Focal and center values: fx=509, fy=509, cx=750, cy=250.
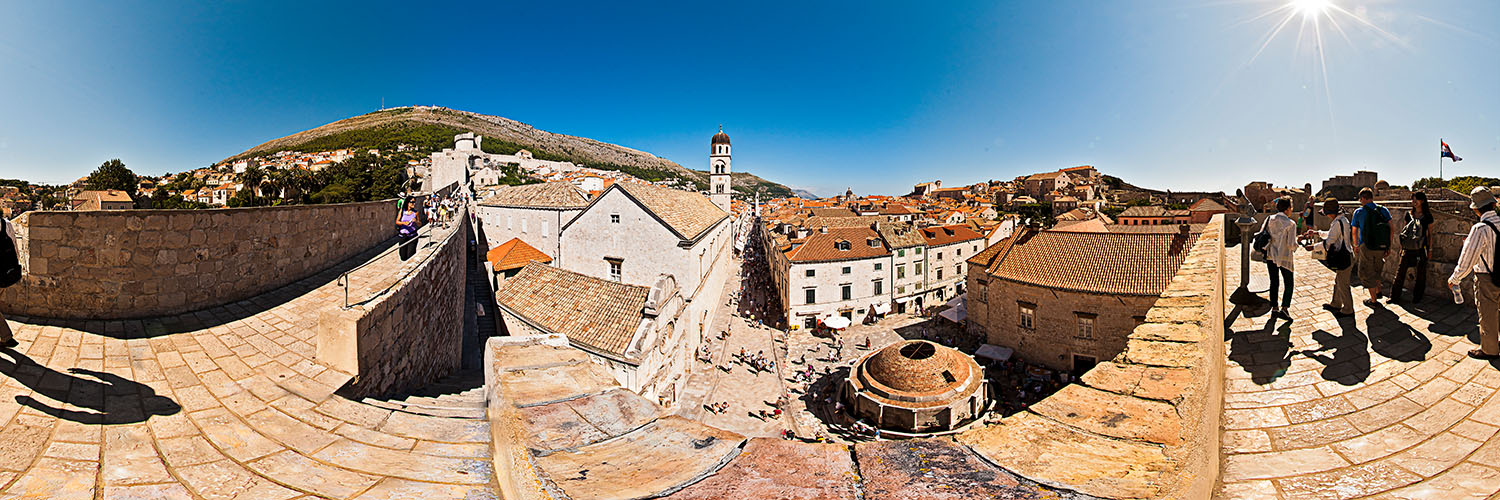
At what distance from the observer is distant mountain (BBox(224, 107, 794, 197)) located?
10838 centimetres

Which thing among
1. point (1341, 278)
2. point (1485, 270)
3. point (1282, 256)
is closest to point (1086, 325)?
point (1282, 256)

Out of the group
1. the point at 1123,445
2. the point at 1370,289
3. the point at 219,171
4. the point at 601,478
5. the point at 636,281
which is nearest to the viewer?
the point at 601,478

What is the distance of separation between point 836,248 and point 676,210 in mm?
10954

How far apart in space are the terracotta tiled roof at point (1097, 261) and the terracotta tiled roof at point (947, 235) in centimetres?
1320

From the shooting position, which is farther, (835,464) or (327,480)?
(327,480)

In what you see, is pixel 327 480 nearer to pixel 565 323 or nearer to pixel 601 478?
pixel 601 478

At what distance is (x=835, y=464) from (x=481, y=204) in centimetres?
3620

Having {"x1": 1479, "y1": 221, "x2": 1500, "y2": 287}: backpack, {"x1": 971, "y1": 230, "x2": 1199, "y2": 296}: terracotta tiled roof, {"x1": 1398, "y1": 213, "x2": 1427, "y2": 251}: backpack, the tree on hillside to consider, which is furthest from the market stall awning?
the tree on hillside

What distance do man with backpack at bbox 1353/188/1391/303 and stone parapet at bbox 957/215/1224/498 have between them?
11.4 ft

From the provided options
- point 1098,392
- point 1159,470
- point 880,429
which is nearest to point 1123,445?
point 1159,470

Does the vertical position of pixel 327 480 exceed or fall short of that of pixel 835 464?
it falls short

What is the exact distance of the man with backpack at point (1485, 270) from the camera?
359cm

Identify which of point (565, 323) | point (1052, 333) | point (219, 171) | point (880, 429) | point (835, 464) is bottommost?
point (880, 429)

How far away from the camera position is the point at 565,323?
1180 centimetres
